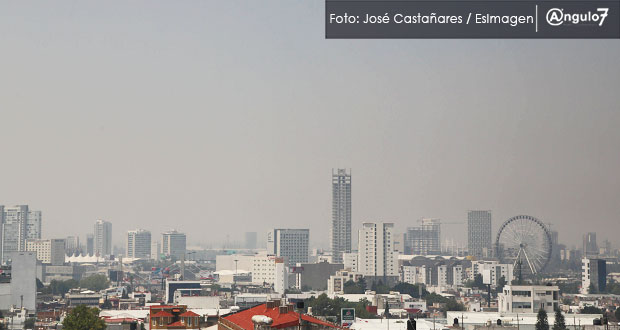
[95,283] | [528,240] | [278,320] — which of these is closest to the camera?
[278,320]

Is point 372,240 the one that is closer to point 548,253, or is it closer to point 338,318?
point 548,253

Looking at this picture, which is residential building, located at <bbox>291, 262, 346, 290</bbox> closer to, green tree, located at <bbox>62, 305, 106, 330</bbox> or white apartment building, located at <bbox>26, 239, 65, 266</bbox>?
white apartment building, located at <bbox>26, 239, 65, 266</bbox>

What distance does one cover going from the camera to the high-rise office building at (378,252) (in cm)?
Result: 16062

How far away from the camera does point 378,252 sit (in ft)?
529

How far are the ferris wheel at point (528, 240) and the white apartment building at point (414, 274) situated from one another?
158ft

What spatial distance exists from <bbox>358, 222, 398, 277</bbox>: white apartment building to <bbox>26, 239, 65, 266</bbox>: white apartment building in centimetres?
5168

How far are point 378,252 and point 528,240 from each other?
4799cm

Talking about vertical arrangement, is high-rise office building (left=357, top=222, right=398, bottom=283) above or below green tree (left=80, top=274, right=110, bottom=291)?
above

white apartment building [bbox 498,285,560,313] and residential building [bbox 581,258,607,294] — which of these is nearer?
white apartment building [bbox 498,285,560,313]

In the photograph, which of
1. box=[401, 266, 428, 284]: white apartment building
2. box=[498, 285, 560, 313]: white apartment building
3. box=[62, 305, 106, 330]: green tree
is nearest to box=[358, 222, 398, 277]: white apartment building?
box=[401, 266, 428, 284]: white apartment building

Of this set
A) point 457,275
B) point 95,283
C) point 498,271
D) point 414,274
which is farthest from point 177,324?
point 414,274

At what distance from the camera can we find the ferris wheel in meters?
114

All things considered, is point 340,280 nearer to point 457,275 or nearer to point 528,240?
point 528,240

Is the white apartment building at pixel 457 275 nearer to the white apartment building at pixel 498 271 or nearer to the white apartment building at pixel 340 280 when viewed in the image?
the white apartment building at pixel 498 271
